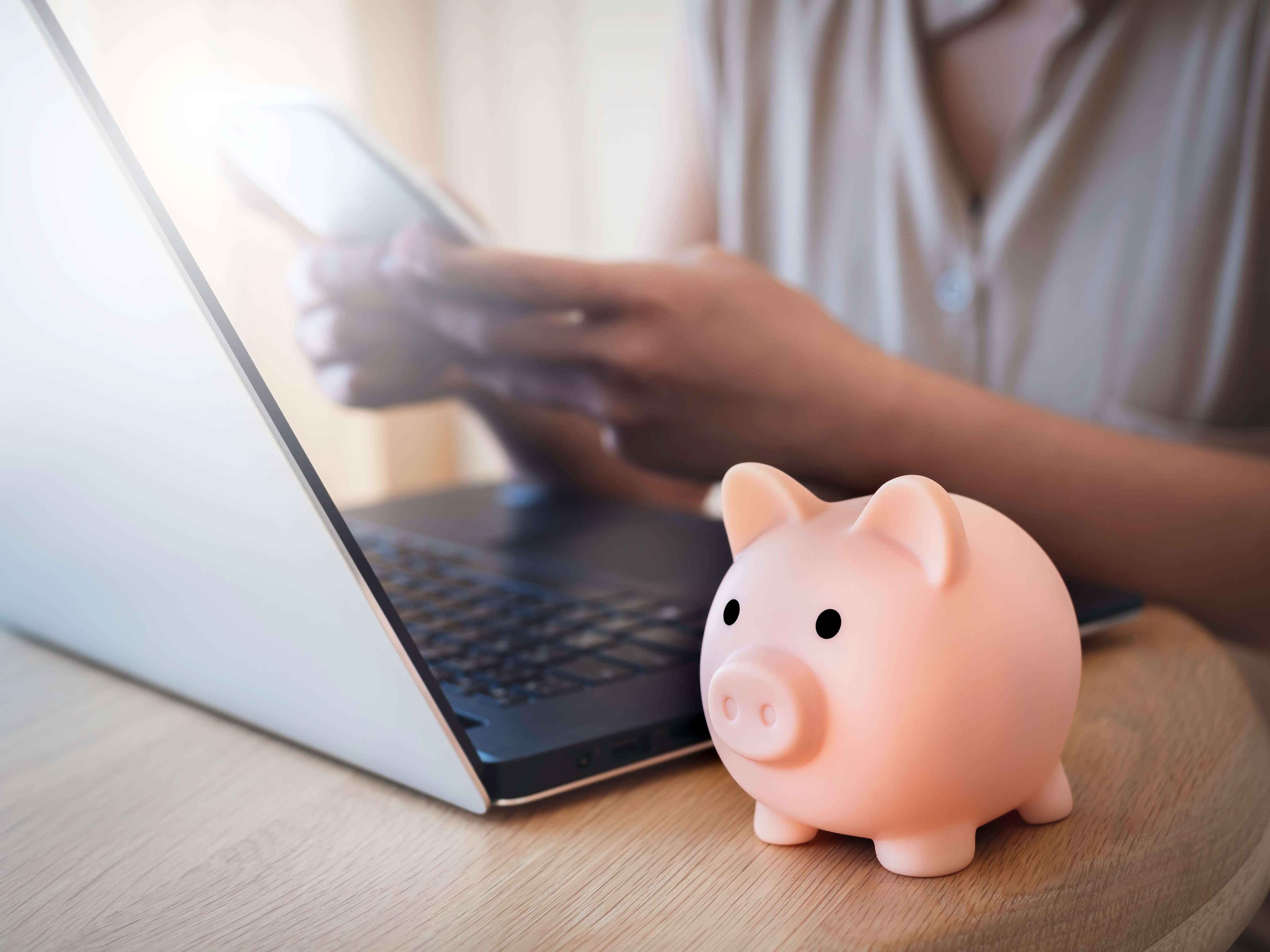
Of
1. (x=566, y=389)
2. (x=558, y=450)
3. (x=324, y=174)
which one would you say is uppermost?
(x=324, y=174)

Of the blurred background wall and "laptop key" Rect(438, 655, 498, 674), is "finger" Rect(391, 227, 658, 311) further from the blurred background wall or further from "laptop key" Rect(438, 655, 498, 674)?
the blurred background wall

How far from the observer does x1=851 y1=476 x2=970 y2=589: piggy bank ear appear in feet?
0.78

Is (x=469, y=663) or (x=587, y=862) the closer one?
(x=587, y=862)

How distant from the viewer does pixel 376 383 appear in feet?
2.15

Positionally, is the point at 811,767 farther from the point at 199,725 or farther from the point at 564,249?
the point at 564,249

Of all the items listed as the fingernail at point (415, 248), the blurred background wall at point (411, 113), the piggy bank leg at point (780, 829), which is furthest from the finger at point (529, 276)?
the blurred background wall at point (411, 113)

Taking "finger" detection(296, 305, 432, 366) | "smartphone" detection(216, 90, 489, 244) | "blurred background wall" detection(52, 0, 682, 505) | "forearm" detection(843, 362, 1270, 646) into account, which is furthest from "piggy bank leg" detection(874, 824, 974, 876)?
"blurred background wall" detection(52, 0, 682, 505)

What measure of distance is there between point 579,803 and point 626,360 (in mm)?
223

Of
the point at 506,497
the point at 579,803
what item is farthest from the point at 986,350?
the point at 579,803

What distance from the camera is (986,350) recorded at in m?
0.90

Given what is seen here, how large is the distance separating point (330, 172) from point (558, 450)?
298 millimetres

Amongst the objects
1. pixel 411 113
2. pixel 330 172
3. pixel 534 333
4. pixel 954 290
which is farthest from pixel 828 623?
pixel 411 113

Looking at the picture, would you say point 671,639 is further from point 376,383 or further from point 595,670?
point 376,383

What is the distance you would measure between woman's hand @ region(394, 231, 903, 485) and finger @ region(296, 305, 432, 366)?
0.14 metres
